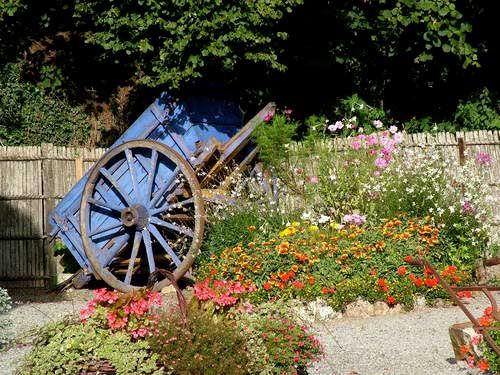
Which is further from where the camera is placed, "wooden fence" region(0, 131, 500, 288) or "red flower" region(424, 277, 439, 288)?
"wooden fence" region(0, 131, 500, 288)

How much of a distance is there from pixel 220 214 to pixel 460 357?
203 inches

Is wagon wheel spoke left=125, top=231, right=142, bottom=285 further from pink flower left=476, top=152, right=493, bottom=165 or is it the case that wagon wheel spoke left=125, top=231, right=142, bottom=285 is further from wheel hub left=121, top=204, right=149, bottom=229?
pink flower left=476, top=152, right=493, bottom=165

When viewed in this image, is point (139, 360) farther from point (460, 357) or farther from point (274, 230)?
point (274, 230)

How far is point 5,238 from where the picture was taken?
38.7ft

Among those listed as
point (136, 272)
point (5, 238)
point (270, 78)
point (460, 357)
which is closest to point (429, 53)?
point (270, 78)

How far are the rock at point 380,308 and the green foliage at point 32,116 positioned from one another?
277 inches

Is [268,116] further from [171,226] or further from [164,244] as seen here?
[164,244]

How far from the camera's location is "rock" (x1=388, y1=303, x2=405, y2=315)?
8.28m

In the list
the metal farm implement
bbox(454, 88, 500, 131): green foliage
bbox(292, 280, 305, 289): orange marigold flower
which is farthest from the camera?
bbox(454, 88, 500, 131): green foliage

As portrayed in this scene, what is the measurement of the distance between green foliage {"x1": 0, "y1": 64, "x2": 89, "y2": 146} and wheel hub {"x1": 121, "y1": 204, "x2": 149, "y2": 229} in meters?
4.06

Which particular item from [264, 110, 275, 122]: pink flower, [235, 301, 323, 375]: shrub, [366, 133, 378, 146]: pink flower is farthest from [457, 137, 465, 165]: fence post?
[235, 301, 323, 375]: shrub

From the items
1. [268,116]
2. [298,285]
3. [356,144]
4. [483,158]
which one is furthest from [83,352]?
[483,158]

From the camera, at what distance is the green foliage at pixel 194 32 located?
10.8m

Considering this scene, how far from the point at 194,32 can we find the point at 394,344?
547 cm
